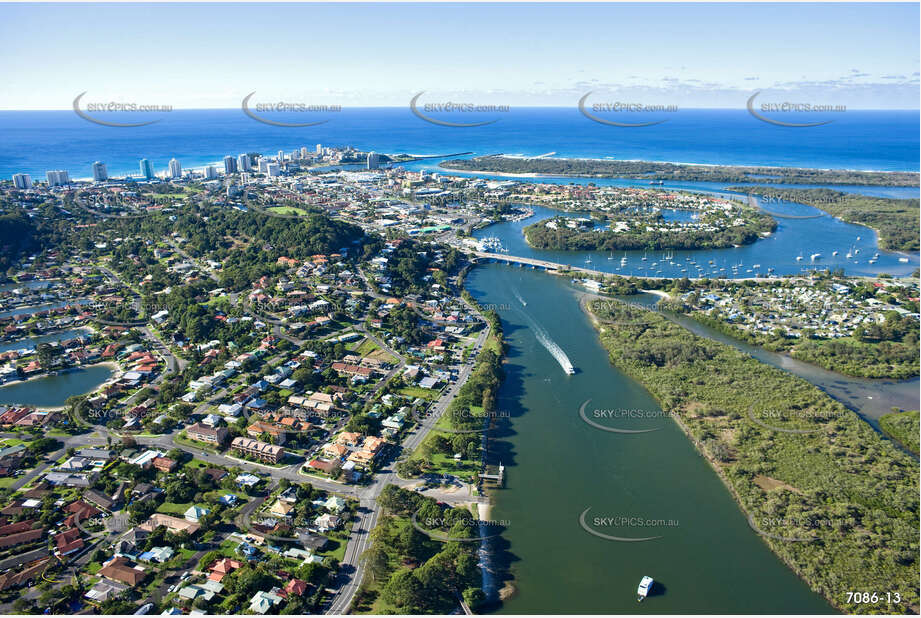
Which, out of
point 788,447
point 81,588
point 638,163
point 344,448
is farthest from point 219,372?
point 638,163

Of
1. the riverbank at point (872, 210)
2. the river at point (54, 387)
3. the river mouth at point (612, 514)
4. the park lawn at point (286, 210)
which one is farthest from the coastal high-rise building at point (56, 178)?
the riverbank at point (872, 210)

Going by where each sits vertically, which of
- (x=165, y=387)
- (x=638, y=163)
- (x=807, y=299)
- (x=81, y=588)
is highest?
(x=638, y=163)

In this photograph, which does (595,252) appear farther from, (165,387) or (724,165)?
(724,165)

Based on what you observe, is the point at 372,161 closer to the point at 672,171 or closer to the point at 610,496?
the point at 672,171

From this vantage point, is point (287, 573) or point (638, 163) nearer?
point (287, 573)

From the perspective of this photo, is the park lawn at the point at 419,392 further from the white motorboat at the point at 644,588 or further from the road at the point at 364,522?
the white motorboat at the point at 644,588

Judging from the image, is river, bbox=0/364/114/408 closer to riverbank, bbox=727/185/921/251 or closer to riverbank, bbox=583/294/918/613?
riverbank, bbox=583/294/918/613

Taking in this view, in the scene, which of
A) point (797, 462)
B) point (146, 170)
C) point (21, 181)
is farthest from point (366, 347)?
point (146, 170)
